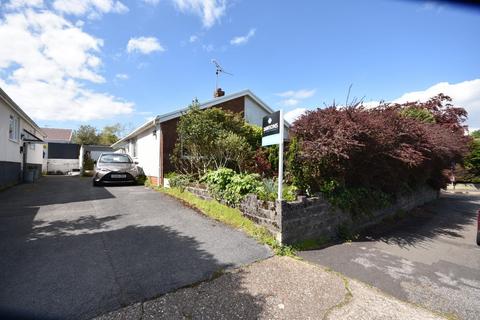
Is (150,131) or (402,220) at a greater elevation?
(150,131)

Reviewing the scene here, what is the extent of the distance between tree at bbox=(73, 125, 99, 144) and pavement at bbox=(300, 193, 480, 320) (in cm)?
5299

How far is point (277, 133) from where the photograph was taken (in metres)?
5.57

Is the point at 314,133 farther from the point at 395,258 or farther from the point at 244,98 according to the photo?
the point at 244,98

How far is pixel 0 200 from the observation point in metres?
8.36

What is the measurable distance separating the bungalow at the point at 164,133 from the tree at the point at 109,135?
1472 inches

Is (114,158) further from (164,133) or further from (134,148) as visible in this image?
(134,148)

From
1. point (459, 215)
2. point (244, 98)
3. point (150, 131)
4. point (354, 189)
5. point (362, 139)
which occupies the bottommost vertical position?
point (459, 215)

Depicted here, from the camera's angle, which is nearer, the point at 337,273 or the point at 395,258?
the point at 337,273

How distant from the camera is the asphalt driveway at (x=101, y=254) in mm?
3102

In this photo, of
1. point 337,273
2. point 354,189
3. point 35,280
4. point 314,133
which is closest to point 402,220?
point 354,189

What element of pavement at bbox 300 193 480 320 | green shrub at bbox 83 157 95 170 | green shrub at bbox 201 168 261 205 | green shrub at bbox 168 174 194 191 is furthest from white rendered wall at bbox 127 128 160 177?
green shrub at bbox 83 157 95 170

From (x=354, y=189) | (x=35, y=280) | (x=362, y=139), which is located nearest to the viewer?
(x=35, y=280)

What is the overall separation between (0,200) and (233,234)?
784 cm

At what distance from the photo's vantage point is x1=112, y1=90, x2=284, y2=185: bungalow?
1154 cm
